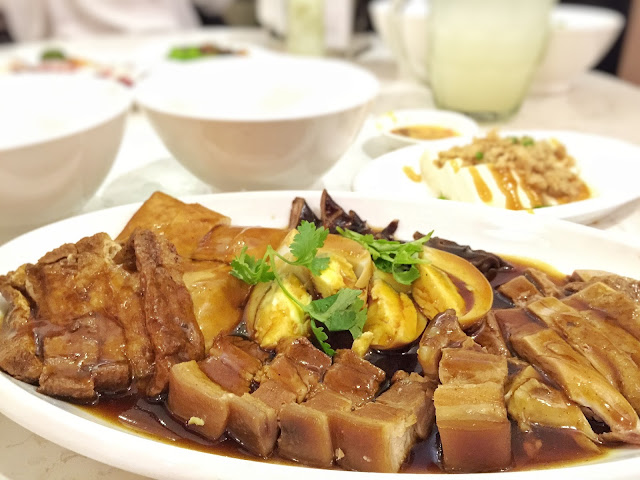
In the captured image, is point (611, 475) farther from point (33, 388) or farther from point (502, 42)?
point (502, 42)

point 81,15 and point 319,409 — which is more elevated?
point 319,409

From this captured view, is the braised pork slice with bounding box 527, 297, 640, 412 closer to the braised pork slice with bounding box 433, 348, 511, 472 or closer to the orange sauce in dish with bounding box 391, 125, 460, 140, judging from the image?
the braised pork slice with bounding box 433, 348, 511, 472

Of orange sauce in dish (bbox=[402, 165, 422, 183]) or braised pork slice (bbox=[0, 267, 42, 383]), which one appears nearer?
braised pork slice (bbox=[0, 267, 42, 383])

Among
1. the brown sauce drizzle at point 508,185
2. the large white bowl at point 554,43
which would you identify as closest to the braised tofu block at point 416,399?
the brown sauce drizzle at point 508,185

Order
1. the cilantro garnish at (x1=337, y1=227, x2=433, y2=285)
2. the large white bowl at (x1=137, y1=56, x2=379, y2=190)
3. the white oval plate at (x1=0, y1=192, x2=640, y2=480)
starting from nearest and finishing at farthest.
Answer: the white oval plate at (x1=0, y1=192, x2=640, y2=480) → the cilantro garnish at (x1=337, y1=227, x2=433, y2=285) → the large white bowl at (x1=137, y1=56, x2=379, y2=190)

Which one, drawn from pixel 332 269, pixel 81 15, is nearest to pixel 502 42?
pixel 332 269

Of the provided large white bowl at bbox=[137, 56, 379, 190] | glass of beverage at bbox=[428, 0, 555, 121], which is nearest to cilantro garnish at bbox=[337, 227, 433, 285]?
large white bowl at bbox=[137, 56, 379, 190]

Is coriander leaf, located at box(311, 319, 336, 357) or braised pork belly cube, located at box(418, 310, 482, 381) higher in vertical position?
braised pork belly cube, located at box(418, 310, 482, 381)
